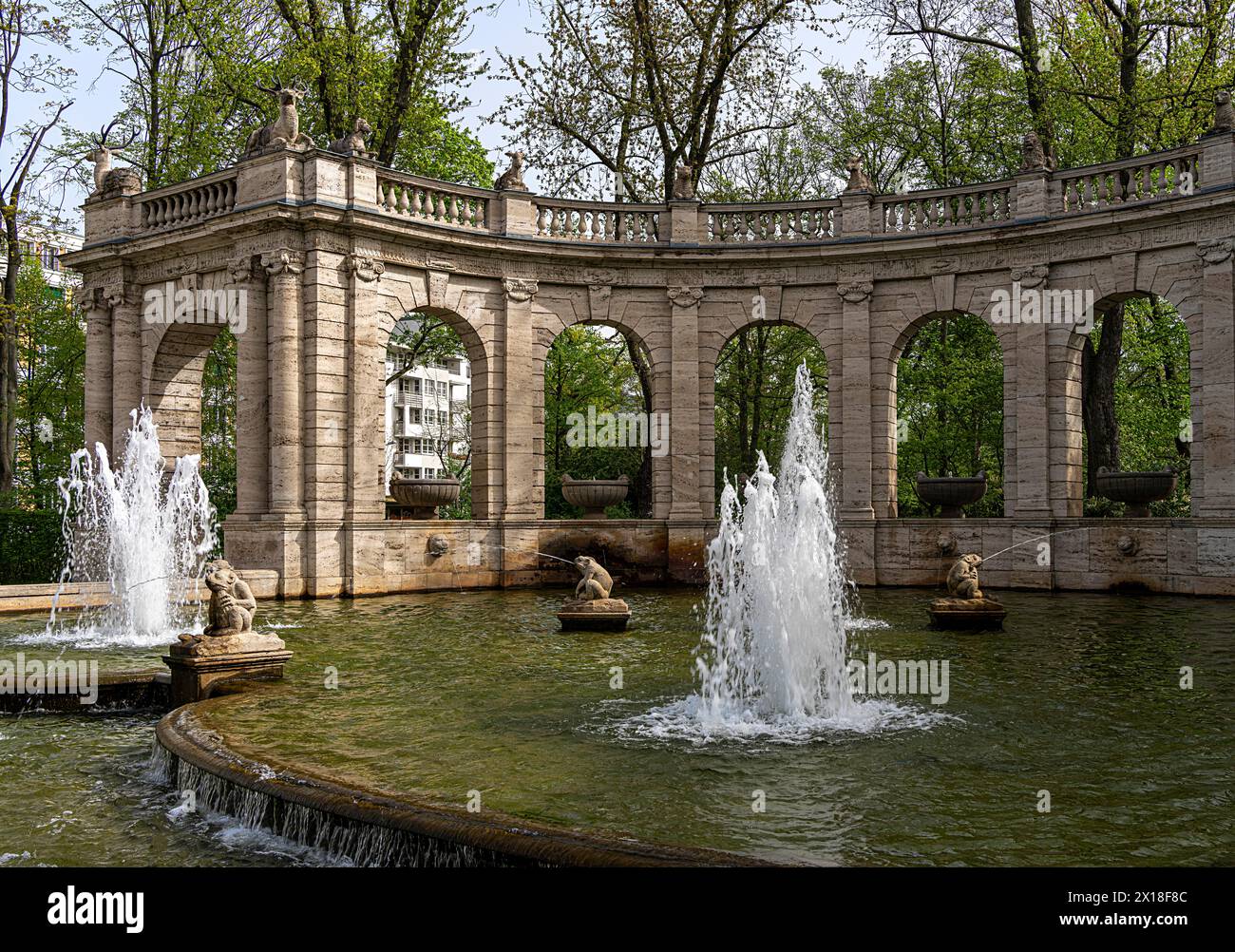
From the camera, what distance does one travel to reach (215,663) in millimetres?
9477

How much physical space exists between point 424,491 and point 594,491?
3382 millimetres

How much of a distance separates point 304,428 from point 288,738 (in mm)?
11756

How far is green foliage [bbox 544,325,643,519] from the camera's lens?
34.3 m

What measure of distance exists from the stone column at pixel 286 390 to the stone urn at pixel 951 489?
1132 centimetres

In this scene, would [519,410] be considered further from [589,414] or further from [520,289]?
[589,414]

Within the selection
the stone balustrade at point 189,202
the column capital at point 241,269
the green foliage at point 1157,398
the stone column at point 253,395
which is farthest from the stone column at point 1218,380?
the stone balustrade at point 189,202

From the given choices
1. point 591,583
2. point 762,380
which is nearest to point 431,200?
point 591,583

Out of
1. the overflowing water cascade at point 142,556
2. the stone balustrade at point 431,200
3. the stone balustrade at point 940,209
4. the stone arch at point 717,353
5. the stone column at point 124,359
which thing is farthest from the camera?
the stone arch at point 717,353

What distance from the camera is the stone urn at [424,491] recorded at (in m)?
20.0

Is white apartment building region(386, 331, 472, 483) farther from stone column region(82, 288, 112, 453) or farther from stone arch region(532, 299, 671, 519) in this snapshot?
stone arch region(532, 299, 671, 519)

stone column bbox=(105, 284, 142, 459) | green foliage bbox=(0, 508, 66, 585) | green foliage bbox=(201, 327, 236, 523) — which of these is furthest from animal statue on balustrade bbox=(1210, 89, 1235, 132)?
green foliage bbox=(0, 508, 66, 585)

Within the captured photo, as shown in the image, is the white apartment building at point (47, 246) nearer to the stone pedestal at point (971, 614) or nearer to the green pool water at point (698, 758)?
the green pool water at point (698, 758)

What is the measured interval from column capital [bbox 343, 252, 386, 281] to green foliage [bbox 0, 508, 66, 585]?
886 centimetres
